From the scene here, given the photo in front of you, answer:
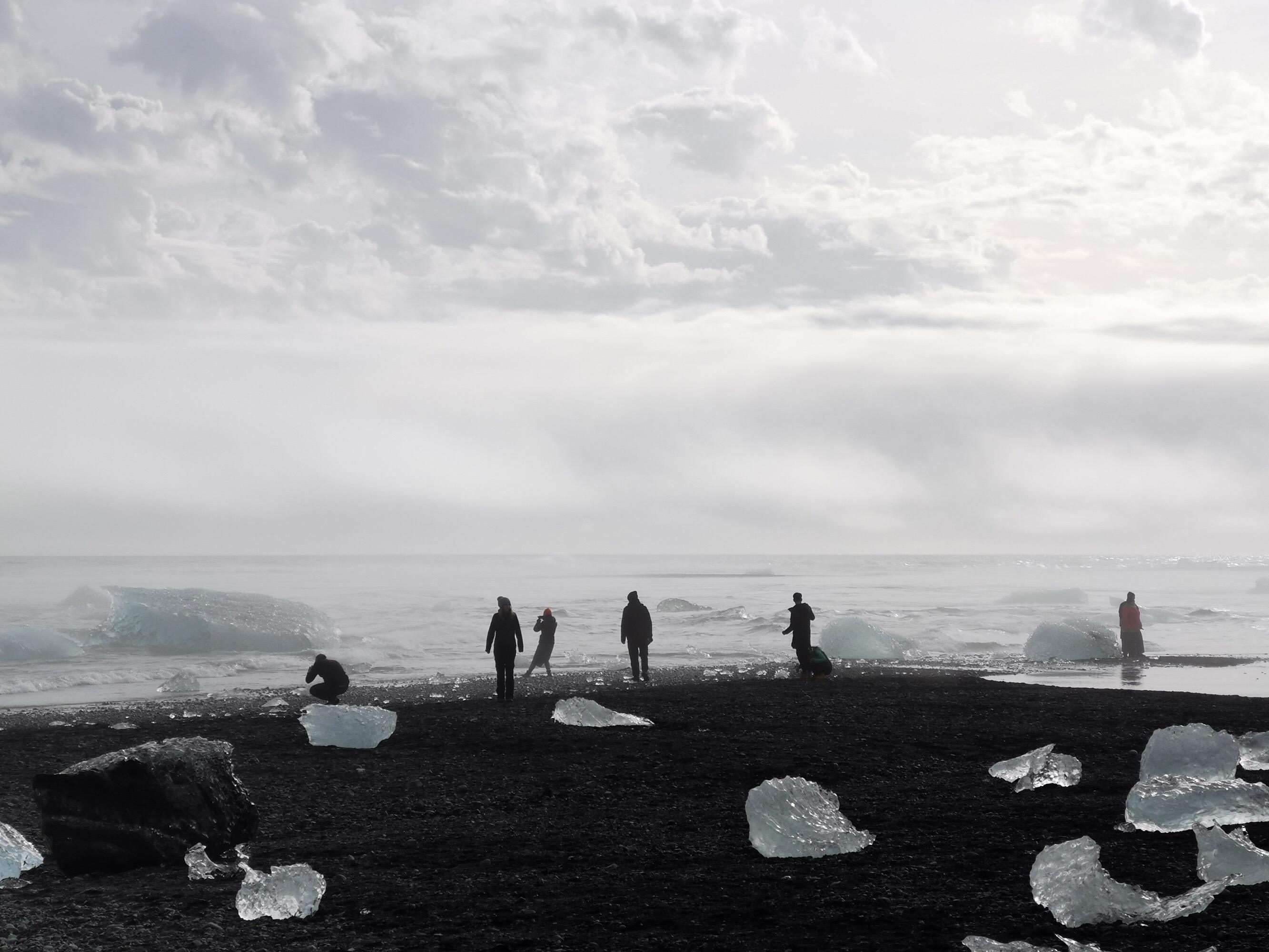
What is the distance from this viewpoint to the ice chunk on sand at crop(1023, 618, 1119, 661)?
26266 mm

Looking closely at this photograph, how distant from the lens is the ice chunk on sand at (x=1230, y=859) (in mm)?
5836

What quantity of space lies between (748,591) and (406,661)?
167ft

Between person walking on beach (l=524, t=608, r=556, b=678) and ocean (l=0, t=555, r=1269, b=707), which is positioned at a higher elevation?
person walking on beach (l=524, t=608, r=556, b=678)

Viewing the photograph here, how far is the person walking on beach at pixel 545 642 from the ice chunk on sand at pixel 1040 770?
40.6 feet

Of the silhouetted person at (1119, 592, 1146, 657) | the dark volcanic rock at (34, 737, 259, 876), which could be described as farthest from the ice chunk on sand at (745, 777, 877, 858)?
the silhouetted person at (1119, 592, 1146, 657)

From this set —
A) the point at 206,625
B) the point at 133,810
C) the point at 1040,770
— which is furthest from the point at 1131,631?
the point at 206,625

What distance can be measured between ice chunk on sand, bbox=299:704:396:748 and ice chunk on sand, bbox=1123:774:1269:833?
739cm

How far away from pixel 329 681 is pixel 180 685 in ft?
25.9

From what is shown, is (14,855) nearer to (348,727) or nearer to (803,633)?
(348,727)

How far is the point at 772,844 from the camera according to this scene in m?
7.01

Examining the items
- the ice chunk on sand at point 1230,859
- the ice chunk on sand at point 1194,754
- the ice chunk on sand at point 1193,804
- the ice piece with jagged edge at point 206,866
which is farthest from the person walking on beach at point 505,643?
the ice chunk on sand at point 1230,859

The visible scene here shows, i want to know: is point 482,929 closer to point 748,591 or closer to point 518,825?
point 518,825

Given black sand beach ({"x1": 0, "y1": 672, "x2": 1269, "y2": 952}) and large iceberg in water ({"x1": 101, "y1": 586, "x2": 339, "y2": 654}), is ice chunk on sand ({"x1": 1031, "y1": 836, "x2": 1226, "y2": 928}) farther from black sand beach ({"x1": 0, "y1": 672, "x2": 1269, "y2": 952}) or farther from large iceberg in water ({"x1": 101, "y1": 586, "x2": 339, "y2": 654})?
large iceberg in water ({"x1": 101, "y1": 586, "x2": 339, "y2": 654})

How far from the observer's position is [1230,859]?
596 centimetres
